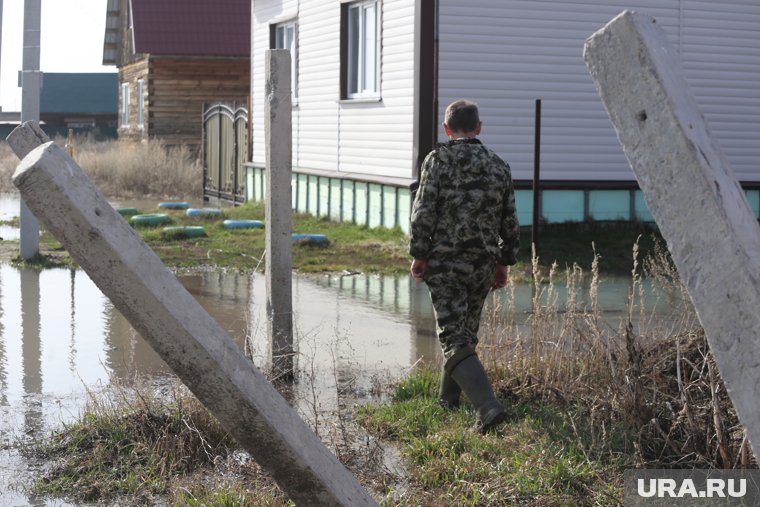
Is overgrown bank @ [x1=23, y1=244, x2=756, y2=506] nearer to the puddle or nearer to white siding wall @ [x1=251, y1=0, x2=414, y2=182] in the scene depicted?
white siding wall @ [x1=251, y1=0, x2=414, y2=182]

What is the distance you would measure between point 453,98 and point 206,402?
12487 millimetres

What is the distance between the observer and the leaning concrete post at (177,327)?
9.05ft

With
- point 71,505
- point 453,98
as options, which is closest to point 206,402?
point 71,505

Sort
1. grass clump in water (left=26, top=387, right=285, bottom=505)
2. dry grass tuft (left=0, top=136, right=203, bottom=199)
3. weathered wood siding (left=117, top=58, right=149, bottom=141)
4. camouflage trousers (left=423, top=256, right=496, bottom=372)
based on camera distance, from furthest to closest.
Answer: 1. weathered wood siding (left=117, top=58, right=149, bottom=141)
2. dry grass tuft (left=0, top=136, right=203, bottom=199)
3. camouflage trousers (left=423, top=256, right=496, bottom=372)
4. grass clump in water (left=26, top=387, right=285, bottom=505)

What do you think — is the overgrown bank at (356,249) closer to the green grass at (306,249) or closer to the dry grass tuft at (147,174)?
the green grass at (306,249)

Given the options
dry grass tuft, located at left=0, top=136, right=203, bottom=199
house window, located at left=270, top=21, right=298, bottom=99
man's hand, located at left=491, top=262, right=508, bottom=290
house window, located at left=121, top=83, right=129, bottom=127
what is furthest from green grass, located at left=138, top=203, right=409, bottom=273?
house window, located at left=121, top=83, right=129, bottom=127

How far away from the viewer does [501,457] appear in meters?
5.42

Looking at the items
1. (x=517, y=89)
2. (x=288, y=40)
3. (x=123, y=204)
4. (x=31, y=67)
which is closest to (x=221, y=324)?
(x=31, y=67)

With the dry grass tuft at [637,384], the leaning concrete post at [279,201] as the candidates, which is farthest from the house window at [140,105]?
the dry grass tuft at [637,384]

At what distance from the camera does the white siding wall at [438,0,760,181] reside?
1523 cm

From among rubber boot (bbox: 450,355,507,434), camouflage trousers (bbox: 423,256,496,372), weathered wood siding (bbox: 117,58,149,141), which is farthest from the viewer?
weathered wood siding (bbox: 117,58,149,141)

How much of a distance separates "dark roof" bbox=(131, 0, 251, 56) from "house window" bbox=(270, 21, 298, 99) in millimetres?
11195

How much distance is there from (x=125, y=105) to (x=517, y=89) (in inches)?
995

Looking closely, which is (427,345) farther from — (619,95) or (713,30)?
(713,30)
